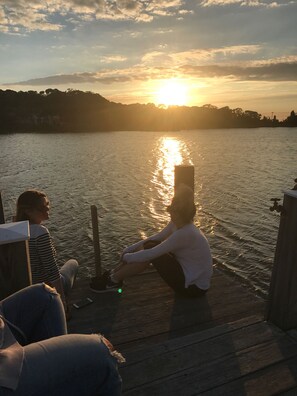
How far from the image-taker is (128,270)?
5.00m

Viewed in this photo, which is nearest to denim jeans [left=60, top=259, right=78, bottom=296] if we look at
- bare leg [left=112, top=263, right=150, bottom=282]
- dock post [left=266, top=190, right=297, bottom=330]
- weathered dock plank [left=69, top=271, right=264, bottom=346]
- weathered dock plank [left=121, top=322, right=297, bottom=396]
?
weathered dock plank [left=69, top=271, right=264, bottom=346]

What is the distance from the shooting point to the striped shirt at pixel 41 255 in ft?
12.2

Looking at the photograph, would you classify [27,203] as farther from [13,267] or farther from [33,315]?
[33,315]

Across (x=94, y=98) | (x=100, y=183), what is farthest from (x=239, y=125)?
(x=100, y=183)

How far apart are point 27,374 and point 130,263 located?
10.8 feet

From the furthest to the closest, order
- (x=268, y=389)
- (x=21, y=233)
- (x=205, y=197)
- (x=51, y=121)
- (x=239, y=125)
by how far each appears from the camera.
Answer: (x=239, y=125)
(x=51, y=121)
(x=205, y=197)
(x=268, y=389)
(x=21, y=233)

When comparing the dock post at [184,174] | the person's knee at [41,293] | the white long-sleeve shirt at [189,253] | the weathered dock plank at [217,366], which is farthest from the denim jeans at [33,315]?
the dock post at [184,174]

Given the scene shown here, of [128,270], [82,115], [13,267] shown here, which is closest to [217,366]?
[128,270]

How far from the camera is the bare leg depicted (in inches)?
195

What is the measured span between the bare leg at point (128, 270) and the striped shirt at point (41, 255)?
1325 millimetres

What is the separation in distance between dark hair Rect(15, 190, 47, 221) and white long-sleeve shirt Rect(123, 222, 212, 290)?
169 centimetres

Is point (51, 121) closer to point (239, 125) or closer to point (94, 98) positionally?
point (94, 98)

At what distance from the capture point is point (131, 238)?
14469mm

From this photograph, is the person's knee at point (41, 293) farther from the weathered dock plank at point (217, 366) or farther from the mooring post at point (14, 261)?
the weathered dock plank at point (217, 366)
